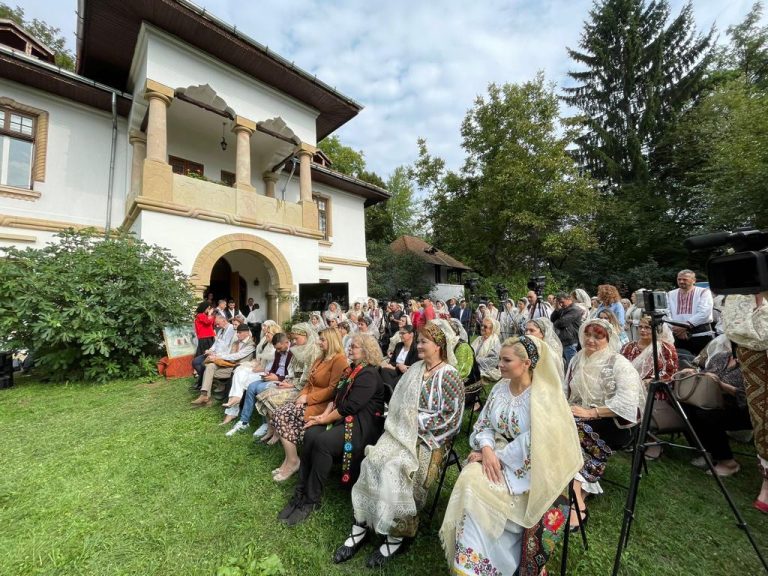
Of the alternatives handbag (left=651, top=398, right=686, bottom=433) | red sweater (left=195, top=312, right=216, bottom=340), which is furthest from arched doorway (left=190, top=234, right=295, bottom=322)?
handbag (left=651, top=398, right=686, bottom=433)

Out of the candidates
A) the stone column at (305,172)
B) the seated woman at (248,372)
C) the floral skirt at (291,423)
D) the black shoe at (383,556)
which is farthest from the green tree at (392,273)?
the black shoe at (383,556)

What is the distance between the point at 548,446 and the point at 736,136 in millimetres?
19859

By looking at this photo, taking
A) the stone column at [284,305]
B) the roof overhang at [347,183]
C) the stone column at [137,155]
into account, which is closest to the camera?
the stone column at [137,155]

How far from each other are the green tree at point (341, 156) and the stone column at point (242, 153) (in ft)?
51.9

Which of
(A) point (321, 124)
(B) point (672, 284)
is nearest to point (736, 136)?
(B) point (672, 284)

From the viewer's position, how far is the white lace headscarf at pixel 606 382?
2.49 metres

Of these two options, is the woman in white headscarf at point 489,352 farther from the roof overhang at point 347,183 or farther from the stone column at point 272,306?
the roof overhang at point 347,183

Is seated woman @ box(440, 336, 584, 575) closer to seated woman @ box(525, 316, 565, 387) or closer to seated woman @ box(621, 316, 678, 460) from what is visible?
seated woman @ box(525, 316, 565, 387)

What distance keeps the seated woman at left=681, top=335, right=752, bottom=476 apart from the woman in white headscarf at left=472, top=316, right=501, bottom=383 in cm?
202

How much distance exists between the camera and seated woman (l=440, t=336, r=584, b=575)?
1705mm

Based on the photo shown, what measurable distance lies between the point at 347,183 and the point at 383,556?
573 inches

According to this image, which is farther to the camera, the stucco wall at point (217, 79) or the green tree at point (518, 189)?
the green tree at point (518, 189)

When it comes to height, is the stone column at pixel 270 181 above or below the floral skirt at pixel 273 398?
above

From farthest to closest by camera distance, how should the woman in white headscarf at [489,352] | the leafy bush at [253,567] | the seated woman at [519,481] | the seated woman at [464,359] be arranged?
the woman in white headscarf at [489,352]
the seated woman at [464,359]
the leafy bush at [253,567]
the seated woman at [519,481]
